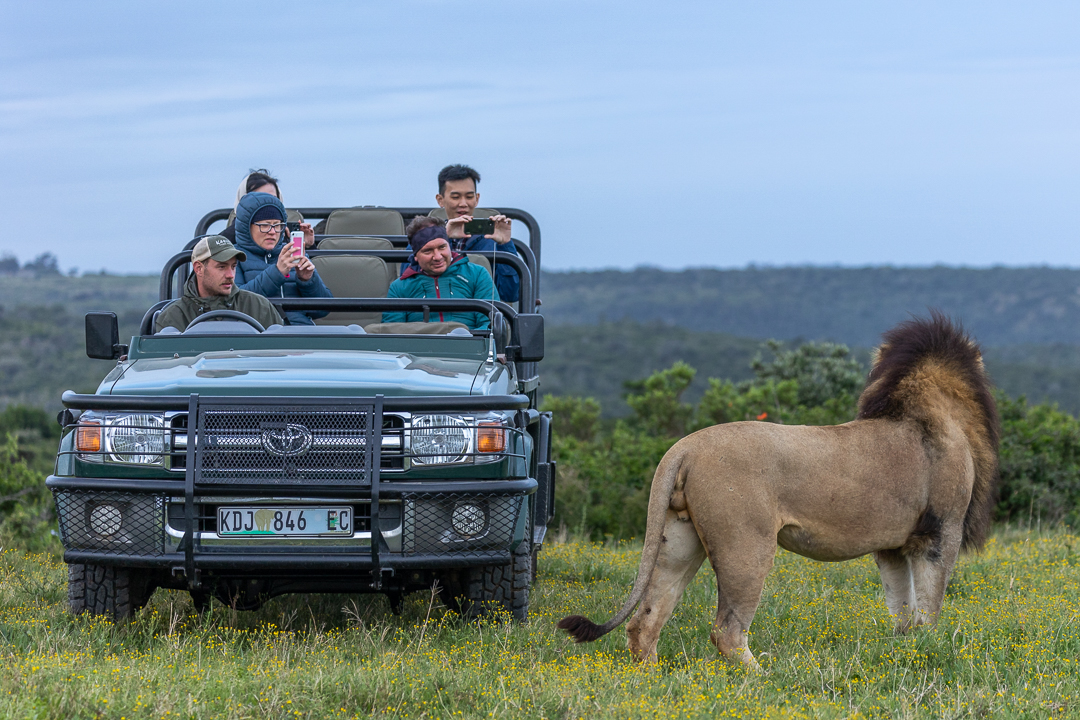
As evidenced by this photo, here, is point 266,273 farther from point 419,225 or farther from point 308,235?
point 308,235

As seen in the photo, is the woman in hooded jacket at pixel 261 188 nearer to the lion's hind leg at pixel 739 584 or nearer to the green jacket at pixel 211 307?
the green jacket at pixel 211 307

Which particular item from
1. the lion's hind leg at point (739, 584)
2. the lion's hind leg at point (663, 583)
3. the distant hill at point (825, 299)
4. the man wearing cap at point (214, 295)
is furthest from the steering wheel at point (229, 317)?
the distant hill at point (825, 299)

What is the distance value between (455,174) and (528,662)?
4448mm

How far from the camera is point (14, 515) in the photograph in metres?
12.6

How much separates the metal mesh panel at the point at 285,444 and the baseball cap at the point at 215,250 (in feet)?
5.19

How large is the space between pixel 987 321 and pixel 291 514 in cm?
9346

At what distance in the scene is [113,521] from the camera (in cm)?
514

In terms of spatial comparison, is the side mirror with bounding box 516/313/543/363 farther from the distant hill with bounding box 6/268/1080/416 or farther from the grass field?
the distant hill with bounding box 6/268/1080/416

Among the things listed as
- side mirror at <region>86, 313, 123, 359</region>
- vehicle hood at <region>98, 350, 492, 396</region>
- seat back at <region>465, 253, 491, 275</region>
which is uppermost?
seat back at <region>465, 253, 491, 275</region>

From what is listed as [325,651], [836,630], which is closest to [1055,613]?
[836,630]

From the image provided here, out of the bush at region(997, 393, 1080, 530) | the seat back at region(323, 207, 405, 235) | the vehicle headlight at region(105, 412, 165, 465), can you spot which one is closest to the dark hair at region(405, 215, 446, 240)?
the seat back at region(323, 207, 405, 235)

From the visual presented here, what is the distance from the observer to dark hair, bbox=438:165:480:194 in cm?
868

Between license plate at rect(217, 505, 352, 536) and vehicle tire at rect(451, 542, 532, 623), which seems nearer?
license plate at rect(217, 505, 352, 536)

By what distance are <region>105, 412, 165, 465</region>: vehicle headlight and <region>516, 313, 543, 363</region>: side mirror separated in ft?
5.95
